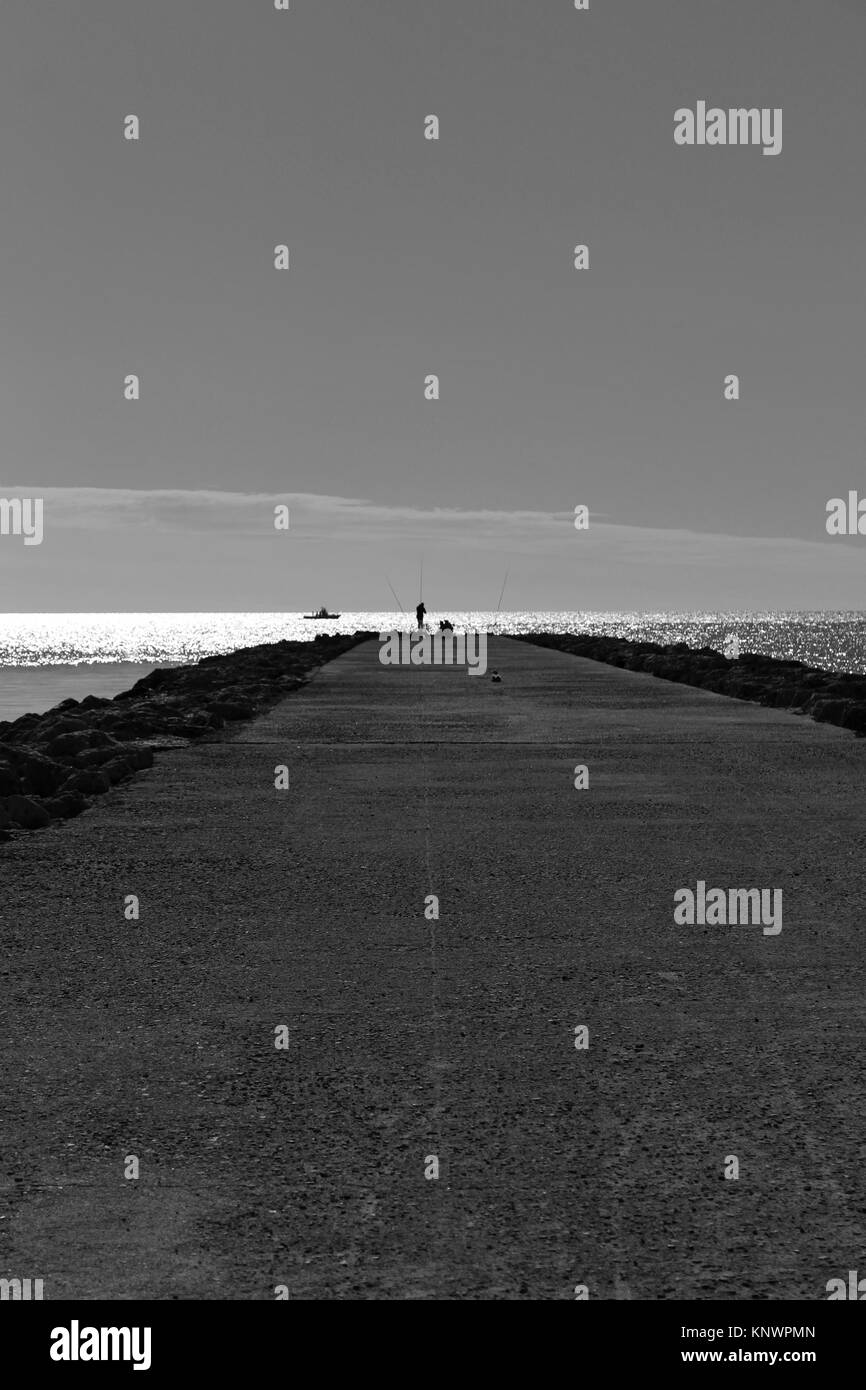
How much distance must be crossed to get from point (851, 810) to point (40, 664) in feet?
242

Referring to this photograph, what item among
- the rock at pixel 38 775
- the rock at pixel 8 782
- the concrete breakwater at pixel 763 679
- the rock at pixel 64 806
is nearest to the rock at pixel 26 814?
the rock at pixel 64 806

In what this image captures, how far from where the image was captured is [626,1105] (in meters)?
4.13

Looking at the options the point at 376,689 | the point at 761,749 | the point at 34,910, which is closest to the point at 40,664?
the point at 376,689

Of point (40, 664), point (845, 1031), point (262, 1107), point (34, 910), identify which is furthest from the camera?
point (40, 664)

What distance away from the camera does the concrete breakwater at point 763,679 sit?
16198 mm

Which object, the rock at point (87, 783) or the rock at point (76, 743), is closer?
the rock at point (87, 783)

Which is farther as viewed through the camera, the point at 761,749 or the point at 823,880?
the point at 761,749

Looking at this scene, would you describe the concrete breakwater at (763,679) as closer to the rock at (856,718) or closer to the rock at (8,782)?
the rock at (856,718)

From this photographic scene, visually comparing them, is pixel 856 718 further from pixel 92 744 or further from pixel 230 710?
pixel 92 744

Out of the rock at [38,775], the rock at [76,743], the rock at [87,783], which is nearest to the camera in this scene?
the rock at [87,783]

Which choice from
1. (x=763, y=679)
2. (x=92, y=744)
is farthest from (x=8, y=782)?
(x=763, y=679)

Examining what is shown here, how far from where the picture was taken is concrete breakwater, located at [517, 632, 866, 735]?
16.2 m
